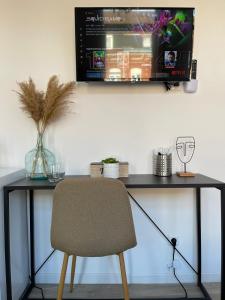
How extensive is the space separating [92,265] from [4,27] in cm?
205

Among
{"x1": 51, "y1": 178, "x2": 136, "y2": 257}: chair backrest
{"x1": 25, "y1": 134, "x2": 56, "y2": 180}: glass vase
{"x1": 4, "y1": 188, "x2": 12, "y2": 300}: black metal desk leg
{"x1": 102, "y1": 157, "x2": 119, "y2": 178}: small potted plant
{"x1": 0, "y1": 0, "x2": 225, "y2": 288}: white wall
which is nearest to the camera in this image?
{"x1": 51, "y1": 178, "x2": 136, "y2": 257}: chair backrest

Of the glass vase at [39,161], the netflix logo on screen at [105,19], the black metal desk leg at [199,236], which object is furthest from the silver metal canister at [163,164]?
the netflix logo on screen at [105,19]

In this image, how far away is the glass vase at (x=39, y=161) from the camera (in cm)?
196

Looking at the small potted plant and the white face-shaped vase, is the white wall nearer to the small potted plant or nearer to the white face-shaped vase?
the white face-shaped vase

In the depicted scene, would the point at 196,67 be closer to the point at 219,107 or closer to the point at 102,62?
the point at 219,107

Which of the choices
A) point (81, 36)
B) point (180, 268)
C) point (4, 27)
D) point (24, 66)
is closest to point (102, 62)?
point (81, 36)

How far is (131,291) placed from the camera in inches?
81.0

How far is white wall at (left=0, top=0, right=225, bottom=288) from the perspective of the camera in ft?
6.81

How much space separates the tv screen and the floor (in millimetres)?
1642

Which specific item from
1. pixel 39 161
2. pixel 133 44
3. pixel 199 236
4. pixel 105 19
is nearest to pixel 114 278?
pixel 199 236

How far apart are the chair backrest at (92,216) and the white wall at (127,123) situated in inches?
26.8

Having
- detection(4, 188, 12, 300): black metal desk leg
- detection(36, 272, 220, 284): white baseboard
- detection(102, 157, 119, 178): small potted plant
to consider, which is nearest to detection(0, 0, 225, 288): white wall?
detection(36, 272, 220, 284): white baseboard

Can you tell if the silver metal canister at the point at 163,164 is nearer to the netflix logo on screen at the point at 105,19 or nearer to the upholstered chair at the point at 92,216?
the upholstered chair at the point at 92,216

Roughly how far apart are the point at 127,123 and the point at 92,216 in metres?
0.91
